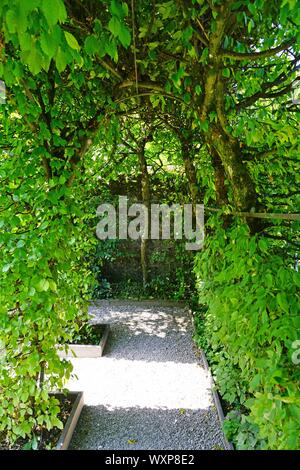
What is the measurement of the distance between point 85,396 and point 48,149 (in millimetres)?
2567

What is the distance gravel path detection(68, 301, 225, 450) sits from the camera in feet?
9.12

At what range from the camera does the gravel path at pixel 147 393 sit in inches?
109

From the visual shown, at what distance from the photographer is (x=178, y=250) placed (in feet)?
20.7

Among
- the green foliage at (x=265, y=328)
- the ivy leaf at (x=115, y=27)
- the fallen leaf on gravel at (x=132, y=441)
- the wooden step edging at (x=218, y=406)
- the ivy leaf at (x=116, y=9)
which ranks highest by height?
the ivy leaf at (x=116, y=9)

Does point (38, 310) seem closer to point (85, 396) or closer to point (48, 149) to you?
point (48, 149)

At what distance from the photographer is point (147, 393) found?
3.42 meters

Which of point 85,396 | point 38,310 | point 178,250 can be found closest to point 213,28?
point 38,310

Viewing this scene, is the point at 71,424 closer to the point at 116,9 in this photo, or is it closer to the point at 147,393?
the point at 147,393

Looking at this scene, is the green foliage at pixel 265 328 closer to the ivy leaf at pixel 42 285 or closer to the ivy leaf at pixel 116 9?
the ivy leaf at pixel 42 285

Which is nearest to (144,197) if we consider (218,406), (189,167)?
(189,167)

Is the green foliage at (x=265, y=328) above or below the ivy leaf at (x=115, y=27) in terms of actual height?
below

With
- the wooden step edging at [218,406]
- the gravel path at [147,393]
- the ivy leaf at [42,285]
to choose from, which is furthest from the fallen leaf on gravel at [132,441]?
the ivy leaf at [42,285]

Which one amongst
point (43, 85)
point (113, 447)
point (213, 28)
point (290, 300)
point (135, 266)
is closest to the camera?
point (290, 300)

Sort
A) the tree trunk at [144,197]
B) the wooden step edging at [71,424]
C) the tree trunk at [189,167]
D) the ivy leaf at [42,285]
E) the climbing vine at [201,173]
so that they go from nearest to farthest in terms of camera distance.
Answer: the climbing vine at [201,173], the ivy leaf at [42,285], the wooden step edging at [71,424], the tree trunk at [189,167], the tree trunk at [144,197]
